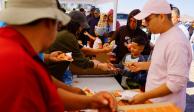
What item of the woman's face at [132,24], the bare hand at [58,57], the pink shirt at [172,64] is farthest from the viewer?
the woman's face at [132,24]

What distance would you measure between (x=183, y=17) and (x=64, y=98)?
7.94m

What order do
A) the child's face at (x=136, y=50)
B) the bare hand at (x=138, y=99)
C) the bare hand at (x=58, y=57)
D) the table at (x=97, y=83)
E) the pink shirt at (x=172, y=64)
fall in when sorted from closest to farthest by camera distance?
the bare hand at (x=138, y=99) < the pink shirt at (x=172, y=64) < the bare hand at (x=58, y=57) < the table at (x=97, y=83) < the child's face at (x=136, y=50)

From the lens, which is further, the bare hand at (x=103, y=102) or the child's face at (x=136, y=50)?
the child's face at (x=136, y=50)

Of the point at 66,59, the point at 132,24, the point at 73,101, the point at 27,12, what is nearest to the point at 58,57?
the point at 66,59

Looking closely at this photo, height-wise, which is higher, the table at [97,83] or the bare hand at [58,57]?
the bare hand at [58,57]

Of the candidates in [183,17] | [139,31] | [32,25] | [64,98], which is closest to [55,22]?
[32,25]

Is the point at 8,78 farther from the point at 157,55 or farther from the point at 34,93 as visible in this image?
the point at 157,55

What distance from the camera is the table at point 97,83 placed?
2553 millimetres

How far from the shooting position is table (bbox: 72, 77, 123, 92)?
2.55 metres

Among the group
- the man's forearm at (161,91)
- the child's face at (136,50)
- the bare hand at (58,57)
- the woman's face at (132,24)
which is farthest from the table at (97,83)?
the woman's face at (132,24)

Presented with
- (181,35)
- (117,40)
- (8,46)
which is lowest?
(117,40)

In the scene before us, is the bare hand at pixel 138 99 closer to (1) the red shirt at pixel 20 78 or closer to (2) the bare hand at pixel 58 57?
(2) the bare hand at pixel 58 57

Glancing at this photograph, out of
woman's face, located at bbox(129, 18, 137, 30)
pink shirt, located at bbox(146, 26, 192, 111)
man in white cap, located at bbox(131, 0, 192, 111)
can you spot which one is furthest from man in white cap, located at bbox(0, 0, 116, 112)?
woman's face, located at bbox(129, 18, 137, 30)

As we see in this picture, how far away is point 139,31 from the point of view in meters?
3.68
